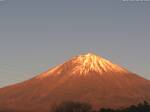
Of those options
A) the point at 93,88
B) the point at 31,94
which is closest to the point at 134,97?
the point at 93,88

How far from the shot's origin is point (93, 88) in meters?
196

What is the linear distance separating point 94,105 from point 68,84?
78.8 feet

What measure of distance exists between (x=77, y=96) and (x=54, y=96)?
299 inches

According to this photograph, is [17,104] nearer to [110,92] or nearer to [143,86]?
[110,92]

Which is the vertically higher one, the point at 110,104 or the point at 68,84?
the point at 68,84

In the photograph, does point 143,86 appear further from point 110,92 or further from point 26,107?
point 26,107

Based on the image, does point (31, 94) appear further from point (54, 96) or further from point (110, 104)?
point (110, 104)

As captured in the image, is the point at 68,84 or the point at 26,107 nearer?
the point at 26,107

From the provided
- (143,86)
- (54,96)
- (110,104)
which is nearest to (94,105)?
(110,104)

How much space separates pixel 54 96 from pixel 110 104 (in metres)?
20.1

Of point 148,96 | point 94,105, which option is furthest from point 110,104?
point 148,96

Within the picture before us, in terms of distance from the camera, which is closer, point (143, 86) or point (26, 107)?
point (26, 107)

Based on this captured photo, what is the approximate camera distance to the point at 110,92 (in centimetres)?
19412

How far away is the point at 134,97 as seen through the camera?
614 ft
